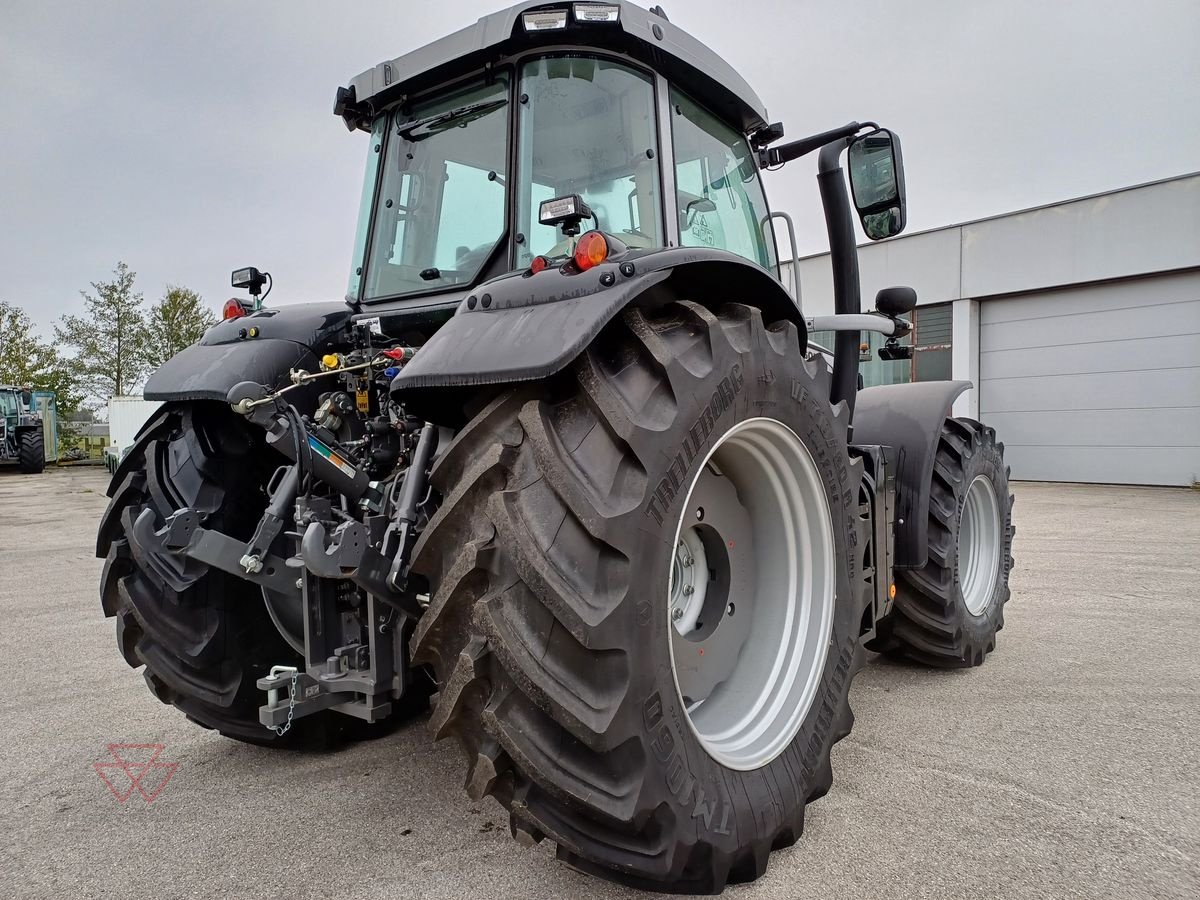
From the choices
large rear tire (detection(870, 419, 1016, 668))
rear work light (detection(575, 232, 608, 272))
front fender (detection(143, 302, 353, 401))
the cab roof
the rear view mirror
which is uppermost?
the cab roof

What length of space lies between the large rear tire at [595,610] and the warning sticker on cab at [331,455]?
0.65 meters

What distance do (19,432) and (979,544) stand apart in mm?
25926

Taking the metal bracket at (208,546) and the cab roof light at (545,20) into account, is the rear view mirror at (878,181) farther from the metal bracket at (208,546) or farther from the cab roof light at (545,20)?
the metal bracket at (208,546)

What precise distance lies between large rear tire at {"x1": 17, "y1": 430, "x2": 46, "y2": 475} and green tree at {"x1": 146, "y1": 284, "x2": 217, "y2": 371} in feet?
28.6

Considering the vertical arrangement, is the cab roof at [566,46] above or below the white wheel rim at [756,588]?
above

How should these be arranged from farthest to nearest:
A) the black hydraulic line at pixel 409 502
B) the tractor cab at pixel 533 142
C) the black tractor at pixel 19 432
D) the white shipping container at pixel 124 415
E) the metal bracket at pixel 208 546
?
the white shipping container at pixel 124 415 → the black tractor at pixel 19 432 → the tractor cab at pixel 533 142 → the metal bracket at pixel 208 546 → the black hydraulic line at pixel 409 502

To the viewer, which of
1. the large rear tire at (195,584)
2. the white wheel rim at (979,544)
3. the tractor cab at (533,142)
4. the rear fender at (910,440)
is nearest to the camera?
the tractor cab at (533,142)

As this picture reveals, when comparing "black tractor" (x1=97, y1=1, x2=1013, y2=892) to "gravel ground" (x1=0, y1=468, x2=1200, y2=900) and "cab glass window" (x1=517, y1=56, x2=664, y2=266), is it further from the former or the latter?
"gravel ground" (x1=0, y1=468, x2=1200, y2=900)

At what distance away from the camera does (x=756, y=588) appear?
243 cm

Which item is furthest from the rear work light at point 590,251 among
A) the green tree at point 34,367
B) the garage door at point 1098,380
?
the green tree at point 34,367

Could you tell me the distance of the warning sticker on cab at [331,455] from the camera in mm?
2227

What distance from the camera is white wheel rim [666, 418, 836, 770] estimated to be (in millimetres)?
2227

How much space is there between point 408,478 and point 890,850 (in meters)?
1.60

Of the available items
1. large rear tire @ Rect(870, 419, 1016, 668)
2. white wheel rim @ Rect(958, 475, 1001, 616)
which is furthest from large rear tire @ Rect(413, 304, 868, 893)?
white wheel rim @ Rect(958, 475, 1001, 616)
